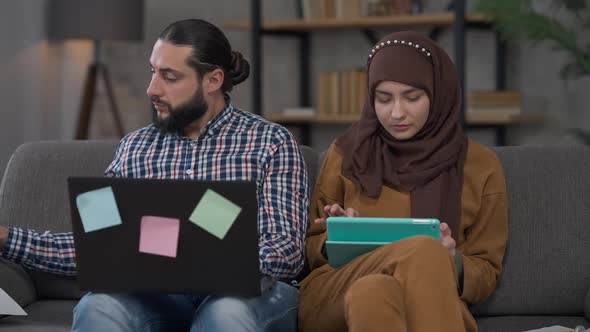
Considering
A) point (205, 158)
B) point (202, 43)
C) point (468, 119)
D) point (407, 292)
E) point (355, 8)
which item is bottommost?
point (407, 292)

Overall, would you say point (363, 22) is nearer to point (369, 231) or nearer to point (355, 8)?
point (355, 8)

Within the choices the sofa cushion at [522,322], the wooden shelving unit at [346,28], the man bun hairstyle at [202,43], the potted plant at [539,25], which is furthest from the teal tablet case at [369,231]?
the wooden shelving unit at [346,28]

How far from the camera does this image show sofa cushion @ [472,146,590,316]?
7.96 feet

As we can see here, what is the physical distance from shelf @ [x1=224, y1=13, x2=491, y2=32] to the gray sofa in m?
2.07

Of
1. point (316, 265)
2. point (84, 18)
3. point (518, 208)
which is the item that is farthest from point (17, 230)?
point (84, 18)

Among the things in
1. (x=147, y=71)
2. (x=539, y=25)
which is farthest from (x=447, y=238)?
(x=147, y=71)

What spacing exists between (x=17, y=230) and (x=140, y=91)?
337cm

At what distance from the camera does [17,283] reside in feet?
8.06

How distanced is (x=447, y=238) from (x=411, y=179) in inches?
10.0

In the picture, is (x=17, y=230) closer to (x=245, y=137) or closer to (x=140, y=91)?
(x=245, y=137)

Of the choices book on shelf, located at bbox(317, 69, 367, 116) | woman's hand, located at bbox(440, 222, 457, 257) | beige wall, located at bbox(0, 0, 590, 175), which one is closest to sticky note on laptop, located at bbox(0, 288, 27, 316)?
woman's hand, located at bbox(440, 222, 457, 257)

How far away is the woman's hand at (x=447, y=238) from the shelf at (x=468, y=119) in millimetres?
2446

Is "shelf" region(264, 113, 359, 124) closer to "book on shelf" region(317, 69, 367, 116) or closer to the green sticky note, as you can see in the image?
"book on shelf" region(317, 69, 367, 116)

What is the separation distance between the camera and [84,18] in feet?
16.0
